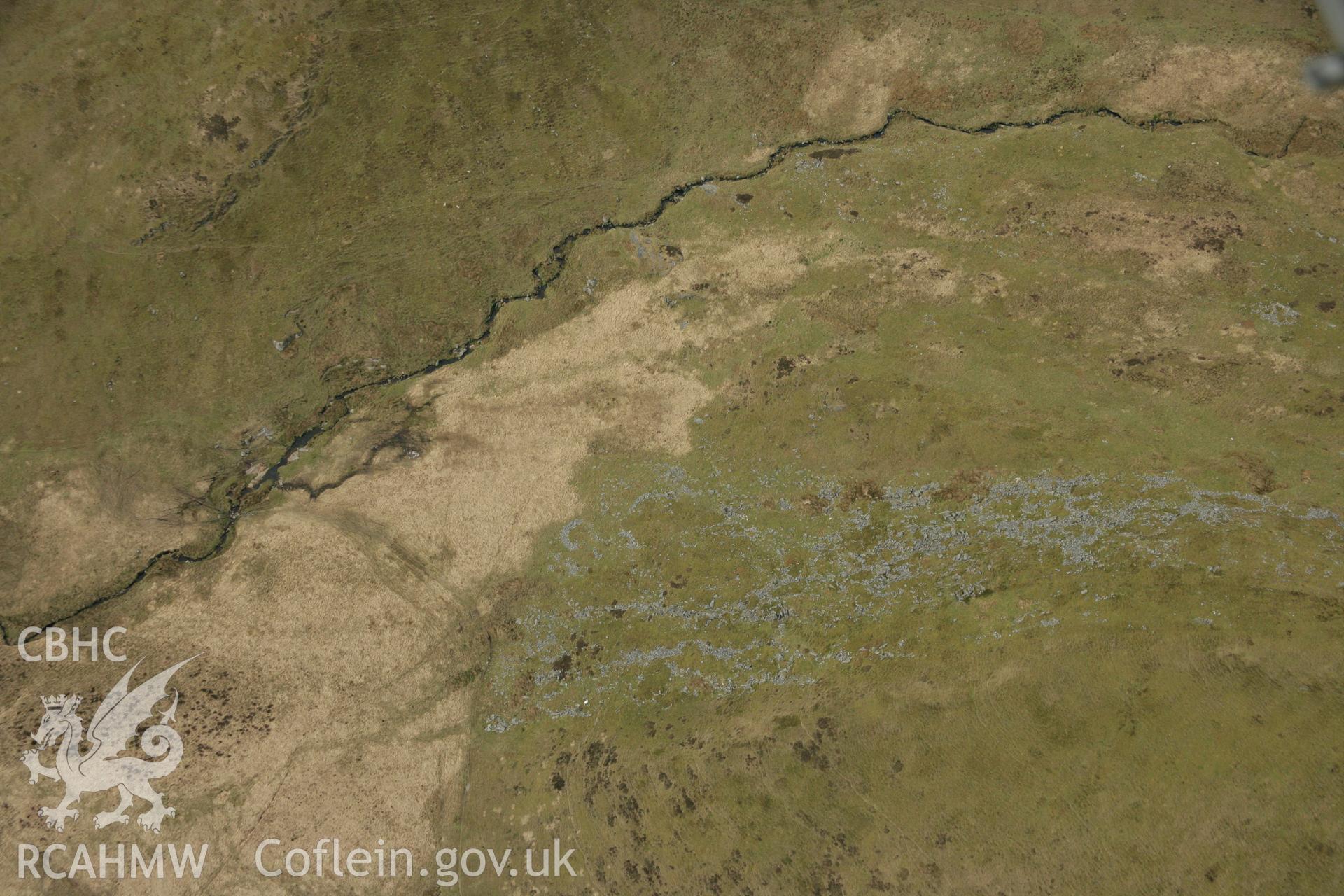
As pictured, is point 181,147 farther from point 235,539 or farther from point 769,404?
point 769,404

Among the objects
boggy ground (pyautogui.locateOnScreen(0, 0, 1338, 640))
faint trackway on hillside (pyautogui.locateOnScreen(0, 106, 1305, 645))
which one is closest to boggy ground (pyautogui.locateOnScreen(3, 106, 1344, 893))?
faint trackway on hillside (pyautogui.locateOnScreen(0, 106, 1305, 645))

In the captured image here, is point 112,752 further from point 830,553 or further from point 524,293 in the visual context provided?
point 830,553

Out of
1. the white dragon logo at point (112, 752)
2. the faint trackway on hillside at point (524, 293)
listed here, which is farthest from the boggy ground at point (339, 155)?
the white dragon logo at point (112, 752)

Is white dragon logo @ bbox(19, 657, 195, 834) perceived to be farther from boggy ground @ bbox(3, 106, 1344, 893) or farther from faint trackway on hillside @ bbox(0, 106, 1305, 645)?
faint trackway on hillside @ bbox(0, 106, 1305, 645)

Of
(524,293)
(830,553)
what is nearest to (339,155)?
(524,293)

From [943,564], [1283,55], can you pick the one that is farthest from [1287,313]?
[943,564]
